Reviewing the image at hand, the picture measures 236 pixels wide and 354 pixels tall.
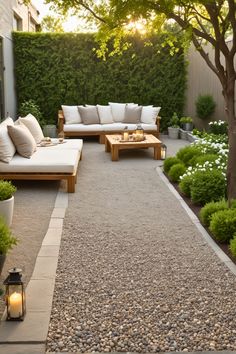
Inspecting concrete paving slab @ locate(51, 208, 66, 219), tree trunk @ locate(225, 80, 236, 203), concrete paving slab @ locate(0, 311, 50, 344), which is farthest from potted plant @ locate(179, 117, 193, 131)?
concrete paving slab @ locate(0, 311, 50, 344)

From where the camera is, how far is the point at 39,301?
126 inches

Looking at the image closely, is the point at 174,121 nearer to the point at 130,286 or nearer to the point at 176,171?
the point at 176,171

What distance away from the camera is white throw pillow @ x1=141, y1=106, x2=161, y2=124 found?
12.2m

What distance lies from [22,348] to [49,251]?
5.38 ft

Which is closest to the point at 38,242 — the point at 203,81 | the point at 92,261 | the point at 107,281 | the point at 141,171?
the point at 92,261

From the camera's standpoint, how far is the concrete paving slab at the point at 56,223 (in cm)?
505

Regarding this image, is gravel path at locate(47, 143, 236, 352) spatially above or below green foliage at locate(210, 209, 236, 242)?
below

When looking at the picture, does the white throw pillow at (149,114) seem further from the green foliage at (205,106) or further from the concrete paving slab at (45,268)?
Answer: the concrete paving slab at (45,268)

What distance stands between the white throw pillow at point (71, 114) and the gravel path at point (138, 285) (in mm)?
6203

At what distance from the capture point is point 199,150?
8078mm

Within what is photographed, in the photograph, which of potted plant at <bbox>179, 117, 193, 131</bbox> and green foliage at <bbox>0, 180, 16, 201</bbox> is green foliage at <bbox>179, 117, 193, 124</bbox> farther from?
green foliage at <bbox>0, 180, 16, 201</bbox>

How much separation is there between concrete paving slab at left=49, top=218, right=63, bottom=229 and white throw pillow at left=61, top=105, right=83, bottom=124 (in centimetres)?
703

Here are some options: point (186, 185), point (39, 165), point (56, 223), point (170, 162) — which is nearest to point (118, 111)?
point (170, 162)

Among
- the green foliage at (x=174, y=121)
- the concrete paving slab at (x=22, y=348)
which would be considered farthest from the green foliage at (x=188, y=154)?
the concrete paving slab at (x=22, y=348)
